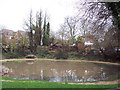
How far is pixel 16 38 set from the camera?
17.7 metres

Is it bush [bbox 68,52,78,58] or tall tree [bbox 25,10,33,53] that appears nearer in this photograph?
bush [bbox 68,52,78,58]

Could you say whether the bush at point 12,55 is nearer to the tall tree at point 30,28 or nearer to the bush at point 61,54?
the tall tree at point 30,28

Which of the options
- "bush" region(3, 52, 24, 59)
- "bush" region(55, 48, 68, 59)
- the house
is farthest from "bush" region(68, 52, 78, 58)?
the house

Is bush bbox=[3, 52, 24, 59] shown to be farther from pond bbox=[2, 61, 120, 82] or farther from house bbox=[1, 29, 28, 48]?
pond bbox=[2, 61, 120, 82]

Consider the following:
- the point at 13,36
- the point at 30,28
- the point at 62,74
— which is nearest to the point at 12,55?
the point at 13,36

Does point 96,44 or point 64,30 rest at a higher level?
point 64,30

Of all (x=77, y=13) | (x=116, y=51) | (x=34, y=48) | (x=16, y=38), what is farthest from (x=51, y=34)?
(x=77, y=13)

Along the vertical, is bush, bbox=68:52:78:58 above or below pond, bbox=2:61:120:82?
above

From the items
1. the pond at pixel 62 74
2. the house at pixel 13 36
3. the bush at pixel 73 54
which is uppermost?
the house at pixel 13 36

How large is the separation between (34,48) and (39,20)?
5445 mm

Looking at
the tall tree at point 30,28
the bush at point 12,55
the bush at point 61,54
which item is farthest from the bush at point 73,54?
the bush at point 12,55

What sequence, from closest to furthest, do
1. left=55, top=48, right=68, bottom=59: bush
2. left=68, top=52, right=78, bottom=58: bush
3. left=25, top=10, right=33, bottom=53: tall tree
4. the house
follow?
left=55, top=48, right=68, bottom=59: bush
the house
left=68, top=52, right=78, bottom=58: bush
left=25, top=10, right=33, bottom=53: tall tree

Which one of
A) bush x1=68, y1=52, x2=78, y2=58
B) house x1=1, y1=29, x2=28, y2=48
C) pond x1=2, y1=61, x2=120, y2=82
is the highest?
house x1=1, y1=29, x2=28, y2=48

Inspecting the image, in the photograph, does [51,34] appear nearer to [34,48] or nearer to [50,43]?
[50,43]
